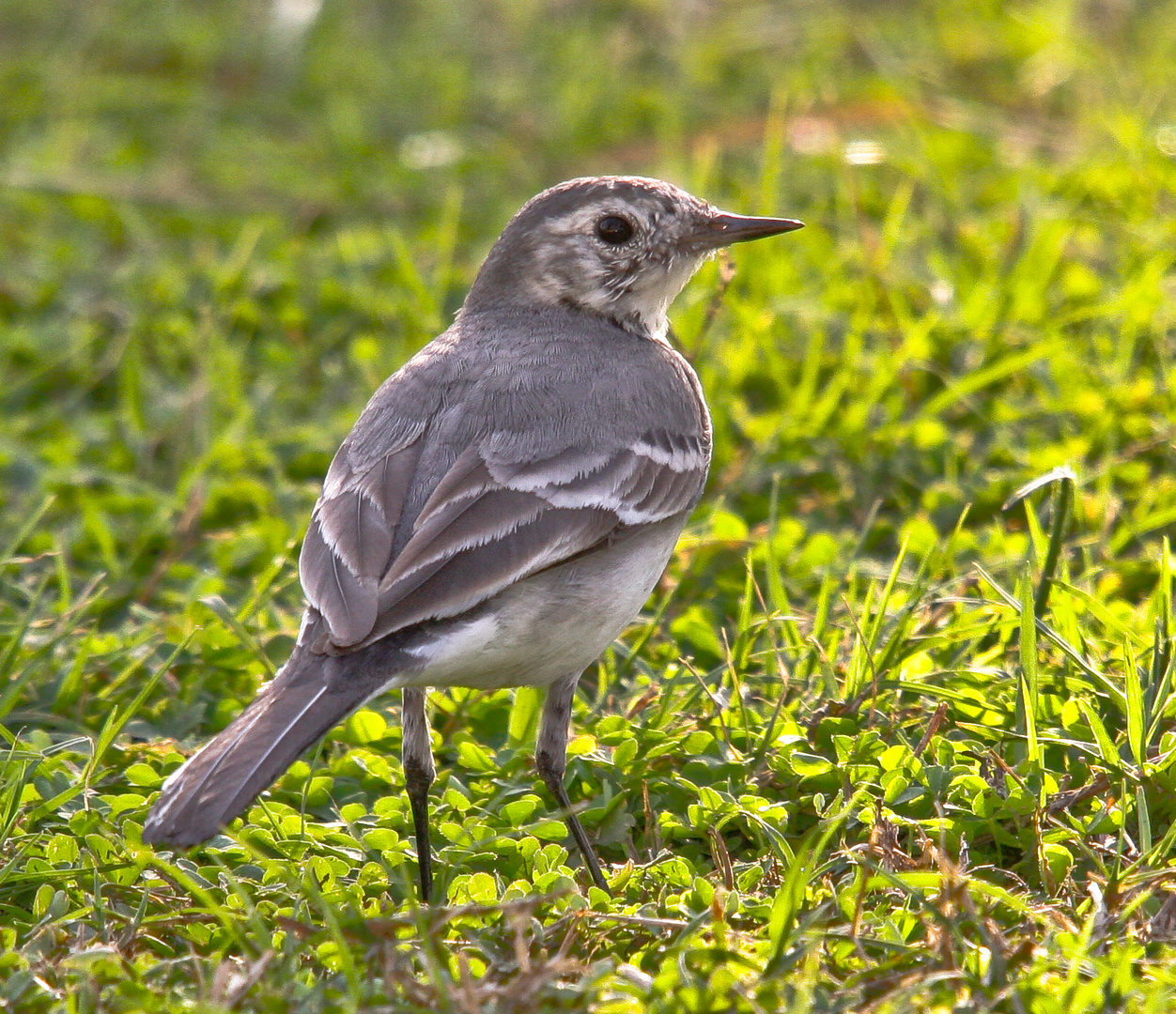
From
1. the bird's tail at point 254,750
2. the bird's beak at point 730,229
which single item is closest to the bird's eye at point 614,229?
the bird's beak at point 730,229

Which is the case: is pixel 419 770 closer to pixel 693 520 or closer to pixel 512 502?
pixel 512 502

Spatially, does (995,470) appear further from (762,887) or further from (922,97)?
(922,97)

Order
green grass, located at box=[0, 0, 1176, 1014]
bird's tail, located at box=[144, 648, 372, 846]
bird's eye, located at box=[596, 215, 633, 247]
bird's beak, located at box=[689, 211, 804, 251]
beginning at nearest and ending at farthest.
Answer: bird's tail, located at box=[144, 648, 372, 846] < green grass, located at box=[0, 0, 1176, 1014] < bird's eye, located at box=[596, 215, 633, 247] < bird's beak, located at box=[689, 211, 804, 251]

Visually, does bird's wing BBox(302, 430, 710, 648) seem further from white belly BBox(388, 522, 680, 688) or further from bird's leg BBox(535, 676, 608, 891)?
bird's leg BBox(535, 676, 608, 891)

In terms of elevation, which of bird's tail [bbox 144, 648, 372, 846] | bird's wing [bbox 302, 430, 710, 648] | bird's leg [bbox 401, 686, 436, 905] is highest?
bird's wing [bbox 302, 430, 710, 648]

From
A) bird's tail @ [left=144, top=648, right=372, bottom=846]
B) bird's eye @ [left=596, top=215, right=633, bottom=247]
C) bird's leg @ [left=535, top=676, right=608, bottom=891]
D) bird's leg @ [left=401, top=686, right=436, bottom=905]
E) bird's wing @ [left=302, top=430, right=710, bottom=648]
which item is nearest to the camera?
bird's tail @ [left=144, top=648, right=372, bottom=846]

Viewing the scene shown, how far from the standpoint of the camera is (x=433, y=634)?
12.6 feet

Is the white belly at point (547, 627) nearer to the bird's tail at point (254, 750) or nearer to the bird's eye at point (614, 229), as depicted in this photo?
the bird's tail at point (254, 750)

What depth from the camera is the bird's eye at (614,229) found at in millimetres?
5109

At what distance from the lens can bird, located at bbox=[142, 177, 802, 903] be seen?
3.72 m

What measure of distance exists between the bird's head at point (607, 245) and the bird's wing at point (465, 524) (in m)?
0.82

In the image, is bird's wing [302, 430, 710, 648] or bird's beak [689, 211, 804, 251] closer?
bird's wing [302, 430, 710, 648]

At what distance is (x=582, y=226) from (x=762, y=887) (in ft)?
7.90

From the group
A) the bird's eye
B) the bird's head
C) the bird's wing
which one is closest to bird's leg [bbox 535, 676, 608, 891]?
the bird's wing
